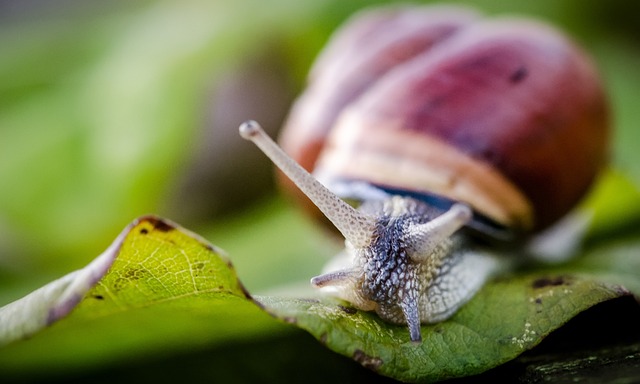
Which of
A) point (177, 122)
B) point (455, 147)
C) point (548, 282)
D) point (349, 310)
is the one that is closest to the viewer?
point (349, 310)

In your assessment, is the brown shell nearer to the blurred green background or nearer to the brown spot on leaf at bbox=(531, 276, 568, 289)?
the brown spot on leaf at bbox=(531, 276, 568, 289)

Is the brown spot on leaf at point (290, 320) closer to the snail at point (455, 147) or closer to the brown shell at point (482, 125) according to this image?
the snail at point (455, 147)

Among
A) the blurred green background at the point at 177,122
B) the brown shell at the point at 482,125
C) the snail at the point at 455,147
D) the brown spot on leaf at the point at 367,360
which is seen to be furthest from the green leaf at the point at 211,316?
the blurred green background at the point at 177,122

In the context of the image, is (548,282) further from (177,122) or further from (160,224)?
(177,122)

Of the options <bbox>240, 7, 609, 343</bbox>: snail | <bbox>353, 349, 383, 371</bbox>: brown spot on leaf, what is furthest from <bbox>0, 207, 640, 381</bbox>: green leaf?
<bbox>240, 7, 609, 343</bbox>: snail

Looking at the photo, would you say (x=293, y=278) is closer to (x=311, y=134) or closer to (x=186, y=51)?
(x=311, y=134)

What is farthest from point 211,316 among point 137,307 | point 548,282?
point 548,282

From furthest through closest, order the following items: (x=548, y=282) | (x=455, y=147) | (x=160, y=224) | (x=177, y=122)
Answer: (x=177, y=122), (x=455, y=147), (x=548, y=282), (x=160, y=224)
